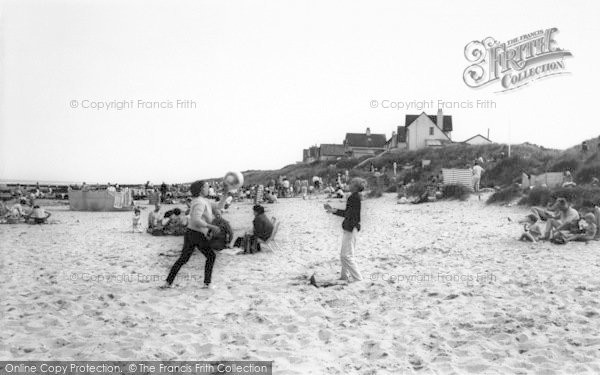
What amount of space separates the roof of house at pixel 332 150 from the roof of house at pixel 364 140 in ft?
4.88

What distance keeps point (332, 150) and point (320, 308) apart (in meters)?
68.9

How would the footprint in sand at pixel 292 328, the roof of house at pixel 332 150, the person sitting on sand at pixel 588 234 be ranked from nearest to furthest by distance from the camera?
the footprint in sand at pixel 292 328 → the person sitting on sand at pixel 588 234 → the roof of house at pixel 332 150

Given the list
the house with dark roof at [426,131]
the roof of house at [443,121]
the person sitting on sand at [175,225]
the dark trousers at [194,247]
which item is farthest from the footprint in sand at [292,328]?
the roof of house at [443,121]

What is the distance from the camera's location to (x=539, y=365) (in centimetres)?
468

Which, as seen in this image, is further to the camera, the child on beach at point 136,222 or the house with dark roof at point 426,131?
the house with dark roof at point 426,131

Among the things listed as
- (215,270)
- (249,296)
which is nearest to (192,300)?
(249,296)

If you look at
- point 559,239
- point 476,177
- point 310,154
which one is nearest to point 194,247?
point 559,239

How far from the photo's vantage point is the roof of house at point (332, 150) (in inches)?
2911

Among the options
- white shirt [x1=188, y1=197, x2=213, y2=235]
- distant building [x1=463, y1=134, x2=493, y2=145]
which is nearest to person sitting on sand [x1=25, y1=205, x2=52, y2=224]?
white shirt [x1=188, y1=197, x2=213, y2=235]

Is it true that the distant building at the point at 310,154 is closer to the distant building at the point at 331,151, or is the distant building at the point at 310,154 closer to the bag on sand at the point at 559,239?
the distant building at the point at 331,151

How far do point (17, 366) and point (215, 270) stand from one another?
14.1ft

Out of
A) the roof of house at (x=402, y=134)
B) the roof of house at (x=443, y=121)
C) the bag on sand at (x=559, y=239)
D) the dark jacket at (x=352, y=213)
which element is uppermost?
the roof of house at (x=443, y=121)

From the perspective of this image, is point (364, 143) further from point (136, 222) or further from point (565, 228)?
point (565, 228)

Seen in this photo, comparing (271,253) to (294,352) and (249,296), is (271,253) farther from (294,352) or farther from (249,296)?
(294,352)
